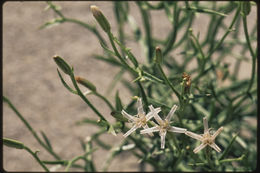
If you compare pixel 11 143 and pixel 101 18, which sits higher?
pixel 101 18

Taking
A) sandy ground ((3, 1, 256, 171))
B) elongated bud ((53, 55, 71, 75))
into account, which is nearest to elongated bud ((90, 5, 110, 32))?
elongated bud ((53, 55, 71, 75))

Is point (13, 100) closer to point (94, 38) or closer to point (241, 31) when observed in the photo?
point (94, 38)

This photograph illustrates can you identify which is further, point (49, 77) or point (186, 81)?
point (49, 77)

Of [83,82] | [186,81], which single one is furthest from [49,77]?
[186,81]

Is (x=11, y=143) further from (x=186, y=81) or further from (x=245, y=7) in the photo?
(x=245, y=7)

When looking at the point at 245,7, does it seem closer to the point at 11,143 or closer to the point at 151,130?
the point at 151,130

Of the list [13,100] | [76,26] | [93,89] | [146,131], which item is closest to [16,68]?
[13,100]

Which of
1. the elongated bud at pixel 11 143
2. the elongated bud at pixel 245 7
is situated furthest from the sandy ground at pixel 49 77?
the elongated bud at pixel 245 7

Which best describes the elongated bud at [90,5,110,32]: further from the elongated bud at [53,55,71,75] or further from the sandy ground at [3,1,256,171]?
the sandy ground at [3,1,256,171]
